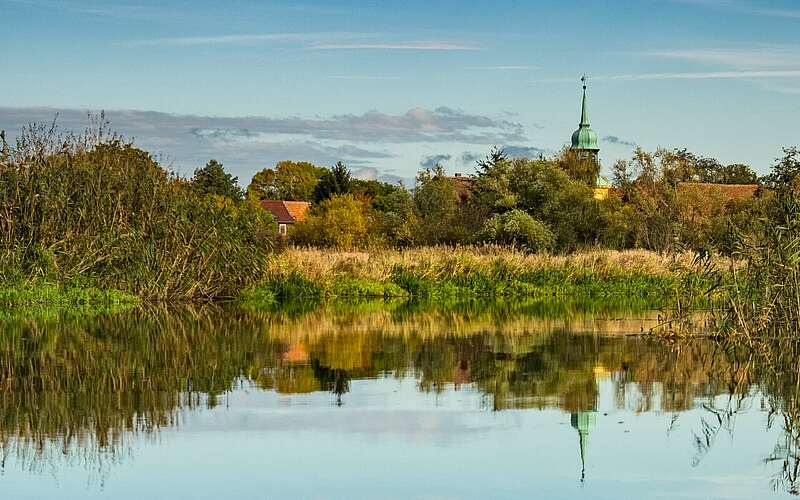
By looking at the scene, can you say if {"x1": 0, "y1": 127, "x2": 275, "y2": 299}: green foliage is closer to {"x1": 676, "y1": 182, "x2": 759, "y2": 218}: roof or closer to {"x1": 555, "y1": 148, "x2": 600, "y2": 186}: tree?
{"x1": 676, "y1": 182, "x2": 759, "y2": 218}: roof

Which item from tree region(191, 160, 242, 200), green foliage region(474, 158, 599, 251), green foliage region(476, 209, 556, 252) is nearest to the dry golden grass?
green foliage region(476, 209, 556, 252)

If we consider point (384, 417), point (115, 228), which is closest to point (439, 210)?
point (115, 228)

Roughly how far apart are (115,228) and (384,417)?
20.1 m

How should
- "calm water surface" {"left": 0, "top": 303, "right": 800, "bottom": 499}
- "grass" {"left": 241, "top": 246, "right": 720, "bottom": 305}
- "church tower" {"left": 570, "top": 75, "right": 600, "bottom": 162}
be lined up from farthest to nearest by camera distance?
"church tower" {"left": 570, "top": 75, "right": 600, "bottom": 162} → "grass" {"left": 241, "top": 246, "right": 720, "bottom": 305} → "calm water surface" {"left": 0, "top": 303, "right": 800, "bottom": 499}

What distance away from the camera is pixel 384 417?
48.4 feet

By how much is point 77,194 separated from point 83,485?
23100 millimetres

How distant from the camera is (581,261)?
4453cm

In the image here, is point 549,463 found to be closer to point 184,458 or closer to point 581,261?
point 184,458

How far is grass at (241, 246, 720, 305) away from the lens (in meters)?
39.3

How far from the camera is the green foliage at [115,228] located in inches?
1268

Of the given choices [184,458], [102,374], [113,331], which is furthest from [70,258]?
[184,458]

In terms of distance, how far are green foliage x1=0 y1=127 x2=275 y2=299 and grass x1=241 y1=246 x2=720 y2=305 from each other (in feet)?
7.42

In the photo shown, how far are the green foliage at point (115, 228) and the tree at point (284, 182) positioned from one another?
301 feet

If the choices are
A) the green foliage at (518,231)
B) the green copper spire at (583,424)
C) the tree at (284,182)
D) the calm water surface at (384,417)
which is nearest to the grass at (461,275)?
the green foliage at (518,231)
